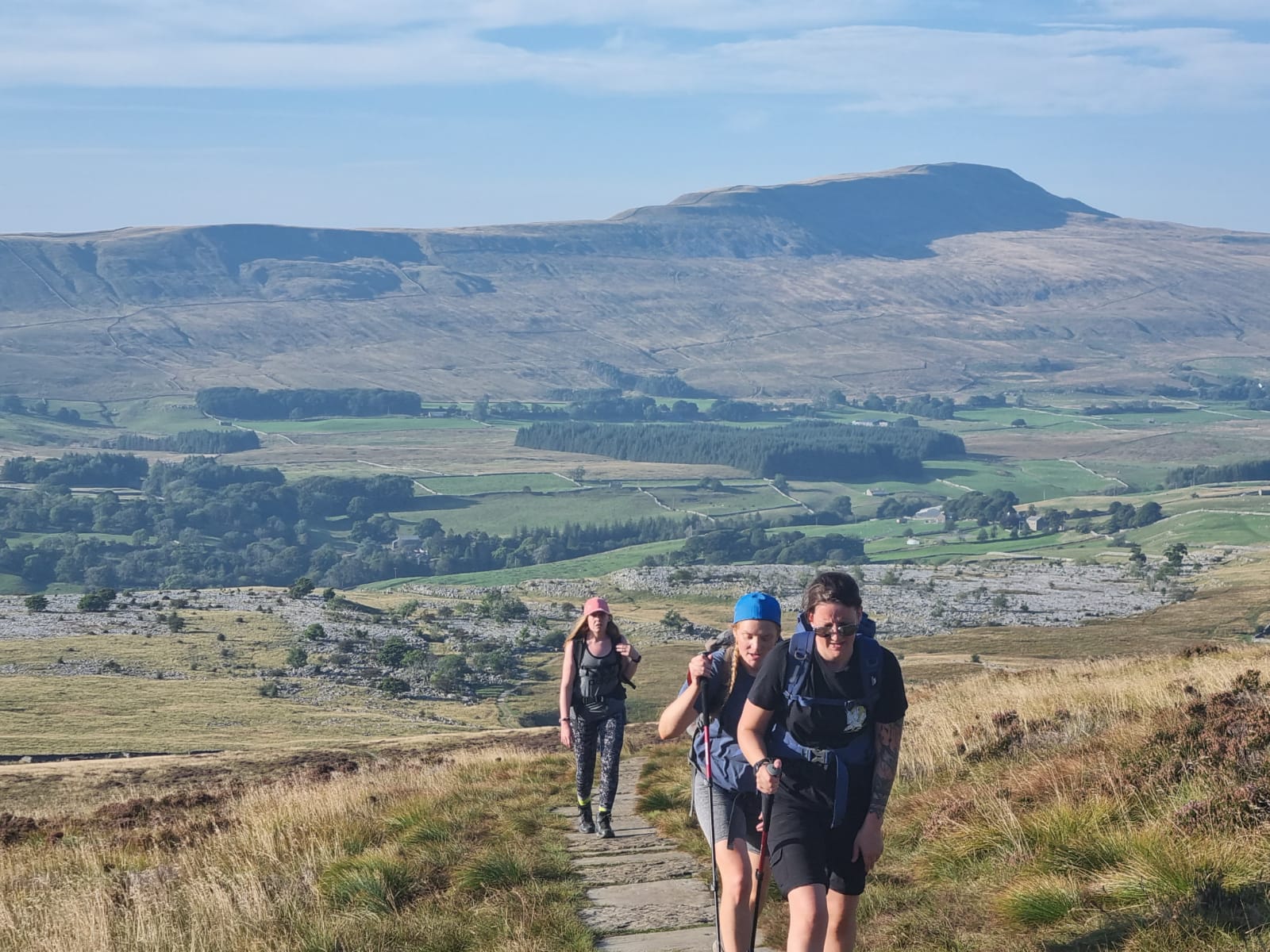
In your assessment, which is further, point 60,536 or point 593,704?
point 60,536

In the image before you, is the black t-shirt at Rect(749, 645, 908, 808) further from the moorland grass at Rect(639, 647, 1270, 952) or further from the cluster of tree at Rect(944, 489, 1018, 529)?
the cluster of tree at Rect(944, 489, 1018, 529)

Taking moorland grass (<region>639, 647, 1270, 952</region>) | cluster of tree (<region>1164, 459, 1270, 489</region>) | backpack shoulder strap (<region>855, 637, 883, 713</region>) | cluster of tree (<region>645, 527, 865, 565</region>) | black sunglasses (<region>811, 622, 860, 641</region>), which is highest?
black sunglasses (<region>811, 622, 860, 641</region>)

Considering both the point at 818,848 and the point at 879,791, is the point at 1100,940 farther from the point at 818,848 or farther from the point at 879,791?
the point at 818,848

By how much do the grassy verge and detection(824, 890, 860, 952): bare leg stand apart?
1815 millimetres

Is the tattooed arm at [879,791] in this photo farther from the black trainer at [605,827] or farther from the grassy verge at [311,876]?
the black trainer at [605,827]

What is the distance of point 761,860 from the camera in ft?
26.2

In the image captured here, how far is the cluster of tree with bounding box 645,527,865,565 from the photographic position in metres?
138

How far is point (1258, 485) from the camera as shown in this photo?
529ft

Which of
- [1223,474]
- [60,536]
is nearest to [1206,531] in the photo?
[1223,474]

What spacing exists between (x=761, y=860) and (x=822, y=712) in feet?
3.37

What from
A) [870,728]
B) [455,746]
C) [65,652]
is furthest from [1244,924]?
[65,652]

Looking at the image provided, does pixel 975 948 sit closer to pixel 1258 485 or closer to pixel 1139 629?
pixel 1139 629

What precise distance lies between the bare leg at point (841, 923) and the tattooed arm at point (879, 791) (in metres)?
0.21

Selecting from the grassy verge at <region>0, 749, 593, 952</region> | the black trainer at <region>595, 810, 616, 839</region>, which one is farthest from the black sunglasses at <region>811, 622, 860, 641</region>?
the black trainer at <region>595, 810, 616, 839</region>
